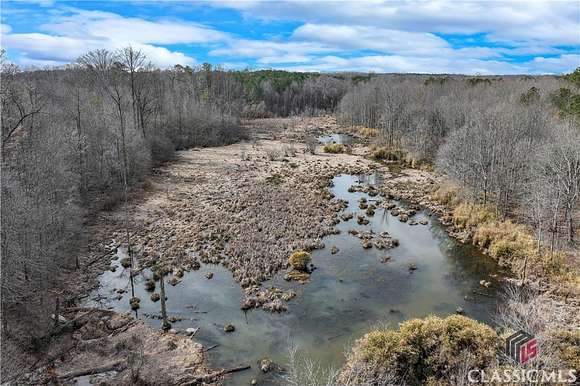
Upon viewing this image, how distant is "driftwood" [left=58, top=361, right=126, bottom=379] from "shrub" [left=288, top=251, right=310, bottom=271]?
482 inches

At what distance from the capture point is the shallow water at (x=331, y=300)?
1975cm

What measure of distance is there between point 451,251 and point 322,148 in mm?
41104

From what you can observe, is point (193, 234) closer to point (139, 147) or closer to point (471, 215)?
point (139, 147)

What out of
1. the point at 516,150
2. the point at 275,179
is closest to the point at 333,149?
the point at 275,179

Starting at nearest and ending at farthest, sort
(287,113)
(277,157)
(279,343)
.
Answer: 1. (279,343)
2. (277,157)
3. (287,113)

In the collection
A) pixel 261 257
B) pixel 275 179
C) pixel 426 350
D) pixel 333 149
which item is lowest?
pixel 261 257

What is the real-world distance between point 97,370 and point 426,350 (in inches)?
513

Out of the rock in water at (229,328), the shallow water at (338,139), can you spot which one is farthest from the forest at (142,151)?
the shallow water at (338,139)

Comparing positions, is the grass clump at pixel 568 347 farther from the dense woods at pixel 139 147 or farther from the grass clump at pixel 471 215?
the grass clump at pixel 471 215

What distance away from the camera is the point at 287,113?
122812 millimetres

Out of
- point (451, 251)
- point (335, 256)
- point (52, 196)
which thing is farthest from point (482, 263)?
point (52, 196)

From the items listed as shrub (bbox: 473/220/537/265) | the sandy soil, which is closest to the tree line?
shrub (bbox: 473/220/537/265)

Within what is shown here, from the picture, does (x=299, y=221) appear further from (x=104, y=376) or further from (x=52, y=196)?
(x=104, y=376)

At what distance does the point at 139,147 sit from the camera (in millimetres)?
46906
